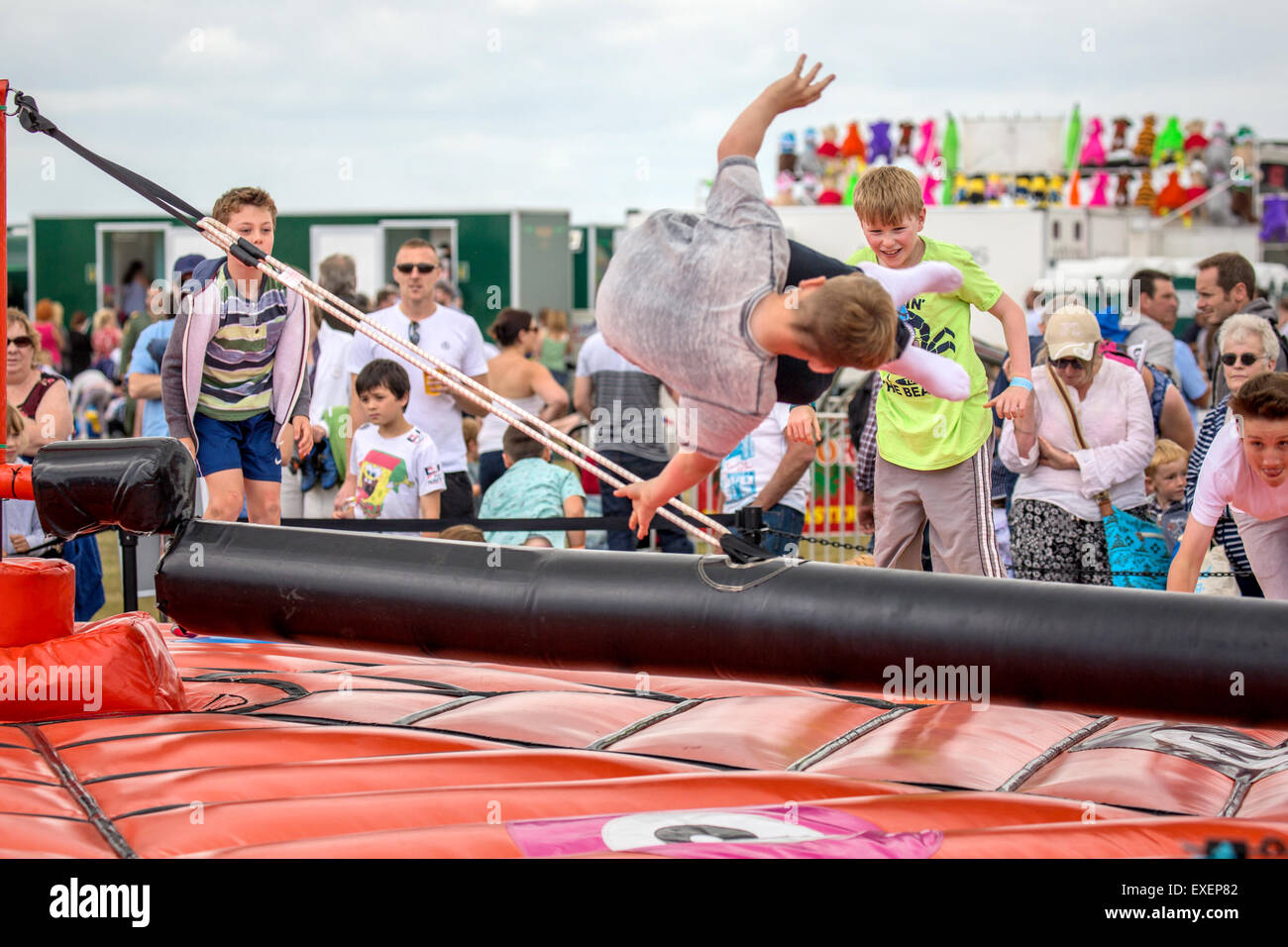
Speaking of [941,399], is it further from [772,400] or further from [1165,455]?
[1165,455]

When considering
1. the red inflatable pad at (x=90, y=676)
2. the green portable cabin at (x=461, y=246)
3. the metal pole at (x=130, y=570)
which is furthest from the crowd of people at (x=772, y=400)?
the green portable cabin at (x=461, y=246)

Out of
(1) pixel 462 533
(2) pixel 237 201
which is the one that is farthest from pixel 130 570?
(2) pixel 237 201

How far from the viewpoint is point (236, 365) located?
3.93 meters

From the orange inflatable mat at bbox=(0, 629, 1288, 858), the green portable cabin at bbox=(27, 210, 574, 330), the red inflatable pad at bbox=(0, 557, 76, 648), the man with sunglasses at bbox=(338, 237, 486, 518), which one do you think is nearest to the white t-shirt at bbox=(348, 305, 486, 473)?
the man with sunglasses at bbox=(338, 237, 486, 518)

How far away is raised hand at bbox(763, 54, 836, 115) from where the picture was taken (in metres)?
2.40

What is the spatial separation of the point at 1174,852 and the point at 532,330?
452cm

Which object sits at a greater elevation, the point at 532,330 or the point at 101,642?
the point at 532,330

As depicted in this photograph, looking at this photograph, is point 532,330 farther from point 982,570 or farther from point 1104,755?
point 1104,755

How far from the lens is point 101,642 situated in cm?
289

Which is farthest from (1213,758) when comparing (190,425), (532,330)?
(532,330)

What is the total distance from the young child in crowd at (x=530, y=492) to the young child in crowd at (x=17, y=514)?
1601 millimetres

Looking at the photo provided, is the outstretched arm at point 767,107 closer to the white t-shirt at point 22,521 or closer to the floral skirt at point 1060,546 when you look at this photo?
the floral skirt at point 1060,546

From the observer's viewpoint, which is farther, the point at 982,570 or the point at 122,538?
the point at 122,538

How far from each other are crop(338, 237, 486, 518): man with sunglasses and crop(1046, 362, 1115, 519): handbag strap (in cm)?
217
